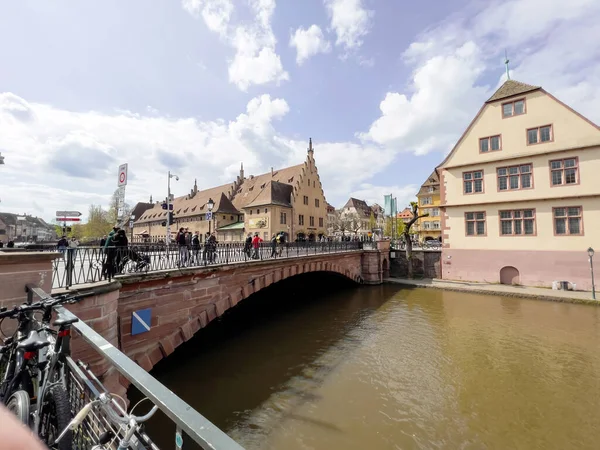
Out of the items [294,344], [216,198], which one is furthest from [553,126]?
[216,198]

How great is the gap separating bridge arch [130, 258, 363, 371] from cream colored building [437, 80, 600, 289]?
1490cm

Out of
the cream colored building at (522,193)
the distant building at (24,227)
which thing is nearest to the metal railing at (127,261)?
the cream colored building at (522,193)

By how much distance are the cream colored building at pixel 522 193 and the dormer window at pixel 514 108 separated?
6cm

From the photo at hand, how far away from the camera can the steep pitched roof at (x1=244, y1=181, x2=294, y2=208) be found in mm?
40150

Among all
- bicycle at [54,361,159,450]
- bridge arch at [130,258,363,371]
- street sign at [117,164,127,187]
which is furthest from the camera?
street sign at [117,164,127,187]

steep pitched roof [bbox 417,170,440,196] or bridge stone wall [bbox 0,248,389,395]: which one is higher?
steep pitched roof [bbox 417,170,440,196]

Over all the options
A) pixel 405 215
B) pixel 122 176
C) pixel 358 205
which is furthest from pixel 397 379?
pixel 405 215

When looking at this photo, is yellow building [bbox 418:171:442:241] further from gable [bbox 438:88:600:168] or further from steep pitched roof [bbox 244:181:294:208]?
gable [bbox 438:88:600:168]

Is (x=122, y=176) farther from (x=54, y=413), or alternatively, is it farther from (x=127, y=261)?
(x=54, y=413)

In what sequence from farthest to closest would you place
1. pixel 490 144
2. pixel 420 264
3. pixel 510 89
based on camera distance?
pixel 420 264
pixel 490 144
pixel 510 89

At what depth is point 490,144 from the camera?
75.2 ft

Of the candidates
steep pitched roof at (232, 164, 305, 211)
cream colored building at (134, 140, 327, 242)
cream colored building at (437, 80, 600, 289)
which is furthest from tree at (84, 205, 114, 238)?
cream colored building at (437, 80, 600, 289)

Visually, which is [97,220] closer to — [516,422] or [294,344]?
[294,344]

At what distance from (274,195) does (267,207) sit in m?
2.03
